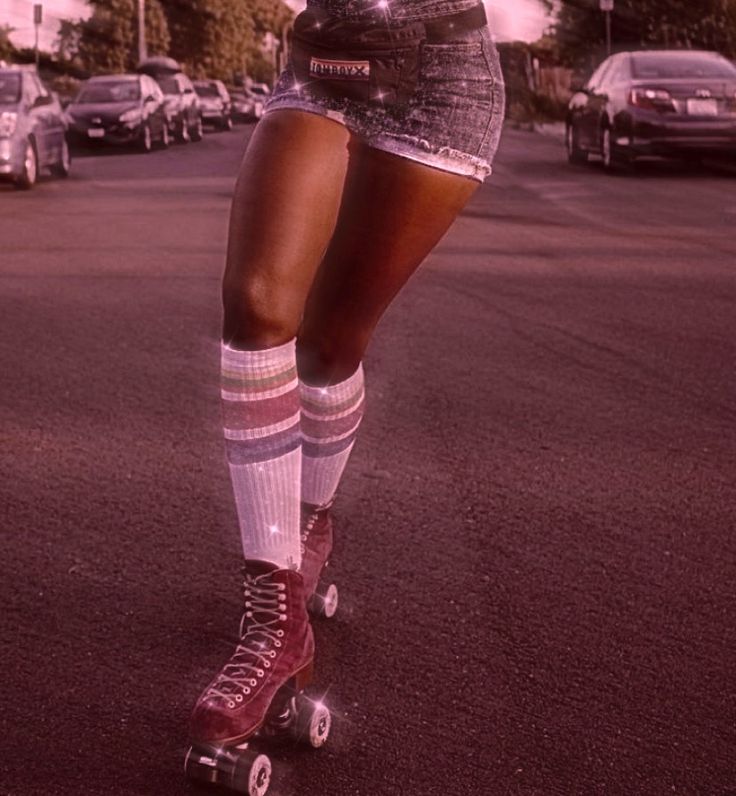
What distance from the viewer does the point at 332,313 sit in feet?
9.66

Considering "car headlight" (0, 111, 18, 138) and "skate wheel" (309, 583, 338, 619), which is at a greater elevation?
"skate wheel" (309, 583, 338, 619)

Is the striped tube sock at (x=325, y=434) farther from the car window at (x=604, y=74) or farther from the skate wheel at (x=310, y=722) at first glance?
the car window at (x=604, y=74)

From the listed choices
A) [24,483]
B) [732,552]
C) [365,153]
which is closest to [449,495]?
[732,552]

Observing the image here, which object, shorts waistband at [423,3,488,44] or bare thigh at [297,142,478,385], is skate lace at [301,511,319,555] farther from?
shorts waistband at [423,3,488,44]

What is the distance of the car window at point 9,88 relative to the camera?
1742 cm

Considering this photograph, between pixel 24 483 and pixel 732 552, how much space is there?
207 cm

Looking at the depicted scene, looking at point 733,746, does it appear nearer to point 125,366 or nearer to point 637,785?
point 637,785

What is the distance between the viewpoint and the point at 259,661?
2639 mm

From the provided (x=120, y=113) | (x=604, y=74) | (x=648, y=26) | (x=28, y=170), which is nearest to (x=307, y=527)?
(x=28, y=170)

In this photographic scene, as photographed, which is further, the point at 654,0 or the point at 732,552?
the point at 654,0

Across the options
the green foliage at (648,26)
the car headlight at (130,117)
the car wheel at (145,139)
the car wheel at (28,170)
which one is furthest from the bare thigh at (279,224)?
the green foliage at (648,26)

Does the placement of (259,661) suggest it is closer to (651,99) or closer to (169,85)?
(651,99)

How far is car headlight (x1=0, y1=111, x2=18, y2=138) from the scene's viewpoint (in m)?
16.6

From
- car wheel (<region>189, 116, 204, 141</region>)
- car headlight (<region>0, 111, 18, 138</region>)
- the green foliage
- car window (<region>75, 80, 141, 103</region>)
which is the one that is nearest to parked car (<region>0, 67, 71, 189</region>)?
car headlight (<region>0, 111, 18, 138</region>)
